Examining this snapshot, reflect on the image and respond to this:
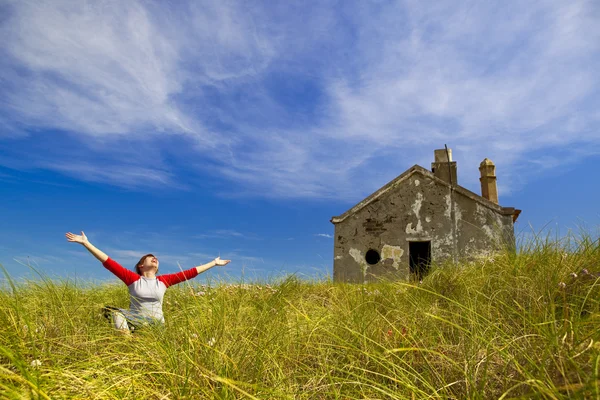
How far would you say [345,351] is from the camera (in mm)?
3412

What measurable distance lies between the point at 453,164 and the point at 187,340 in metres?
16.3

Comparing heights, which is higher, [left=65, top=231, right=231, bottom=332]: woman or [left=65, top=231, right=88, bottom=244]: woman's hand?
[left=65, top=231, right=88, bottom=244]: woman's hand

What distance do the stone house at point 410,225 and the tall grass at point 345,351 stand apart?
32.6 feet

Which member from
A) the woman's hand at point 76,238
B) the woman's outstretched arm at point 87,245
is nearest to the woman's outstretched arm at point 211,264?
the woman's outstretched arm at point 87,245

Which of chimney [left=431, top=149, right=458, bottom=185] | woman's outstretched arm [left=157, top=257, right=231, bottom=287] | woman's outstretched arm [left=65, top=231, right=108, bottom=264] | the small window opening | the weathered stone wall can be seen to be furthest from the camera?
chimney [left=431, top=149, right=458, bottom=185]

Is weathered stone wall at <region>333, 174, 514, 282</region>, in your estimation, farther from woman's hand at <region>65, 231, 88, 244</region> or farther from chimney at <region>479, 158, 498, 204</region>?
woman's hand at <region>65, 231, 88, 244</region>

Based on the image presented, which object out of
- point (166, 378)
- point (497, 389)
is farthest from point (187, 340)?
point (497, 389)

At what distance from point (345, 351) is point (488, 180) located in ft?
59.0

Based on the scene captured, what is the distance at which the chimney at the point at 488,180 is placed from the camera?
18938 mm

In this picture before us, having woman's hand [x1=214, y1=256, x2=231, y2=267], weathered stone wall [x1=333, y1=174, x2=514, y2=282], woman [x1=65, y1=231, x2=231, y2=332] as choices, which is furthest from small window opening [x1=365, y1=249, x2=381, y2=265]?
woman [x1=65, y1=231, x2=231, y2=332]

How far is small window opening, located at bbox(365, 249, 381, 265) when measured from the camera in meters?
15.8

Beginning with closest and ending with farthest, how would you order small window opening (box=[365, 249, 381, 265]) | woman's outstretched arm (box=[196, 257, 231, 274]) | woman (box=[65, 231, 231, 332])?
woman (box=[65, 231, 231, 332]) < woman's outstretched arm (box=[196, 257, 231, 274]) < small window opening (box=[365, 249, 381, 265])

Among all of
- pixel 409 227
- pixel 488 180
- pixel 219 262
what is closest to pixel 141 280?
pixel 219 262

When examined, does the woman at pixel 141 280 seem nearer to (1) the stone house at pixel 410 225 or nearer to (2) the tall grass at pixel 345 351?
(2) the tall grass at pixel 345 351
